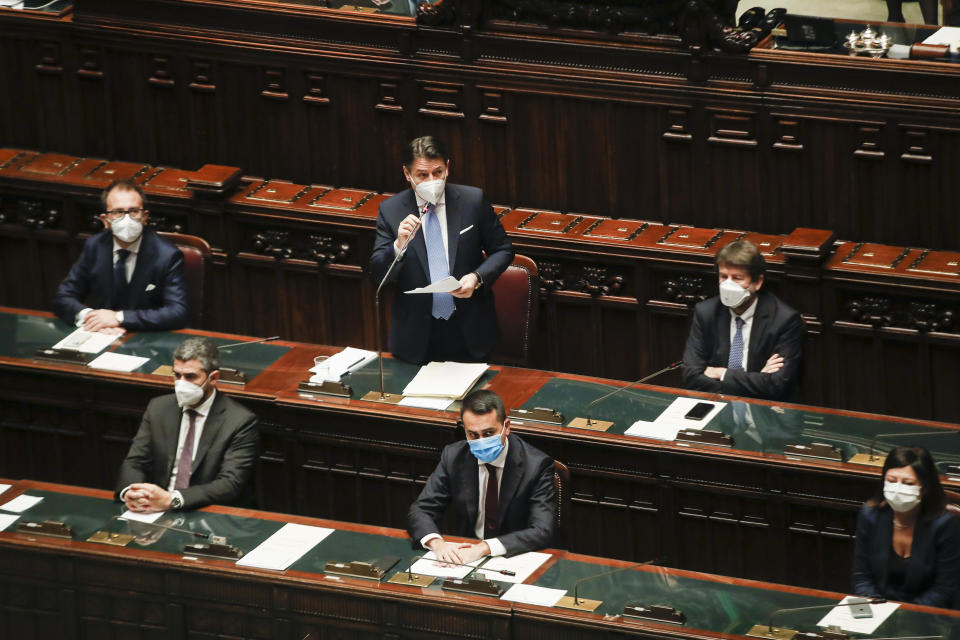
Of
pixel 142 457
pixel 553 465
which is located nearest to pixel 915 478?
pixel 553 465

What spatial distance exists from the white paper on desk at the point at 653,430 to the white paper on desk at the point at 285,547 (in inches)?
50.8

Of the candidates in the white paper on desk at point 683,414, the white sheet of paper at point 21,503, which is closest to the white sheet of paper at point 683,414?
the white paper on desk at point 683,414

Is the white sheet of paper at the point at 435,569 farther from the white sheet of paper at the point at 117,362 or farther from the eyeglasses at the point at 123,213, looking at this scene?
the eyeglasses at the point at 123,213

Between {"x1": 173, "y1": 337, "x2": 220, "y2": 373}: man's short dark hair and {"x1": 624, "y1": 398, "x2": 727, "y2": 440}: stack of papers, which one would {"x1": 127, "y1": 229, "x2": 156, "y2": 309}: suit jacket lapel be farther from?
{"x1": 624, "y1": 398, "x2": 727, "y2": 440}: stack of papers

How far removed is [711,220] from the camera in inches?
336

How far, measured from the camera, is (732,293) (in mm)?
7289

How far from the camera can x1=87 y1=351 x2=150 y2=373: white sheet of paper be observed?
7863 millimetres

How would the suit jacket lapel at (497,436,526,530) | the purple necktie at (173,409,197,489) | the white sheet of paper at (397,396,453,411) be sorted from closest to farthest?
the suit jacket lapel at (497,436,526,530) → the purple necktie at (173,409,197,489) → the white sheet of paper at (397,396,453,411)

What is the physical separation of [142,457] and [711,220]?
2990 millimetres

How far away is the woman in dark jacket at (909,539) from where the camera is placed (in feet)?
20.3

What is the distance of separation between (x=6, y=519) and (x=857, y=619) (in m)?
3.27

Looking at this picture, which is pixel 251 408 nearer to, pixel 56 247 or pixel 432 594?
pixel 432 594

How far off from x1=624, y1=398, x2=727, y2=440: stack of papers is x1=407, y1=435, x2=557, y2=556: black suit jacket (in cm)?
54

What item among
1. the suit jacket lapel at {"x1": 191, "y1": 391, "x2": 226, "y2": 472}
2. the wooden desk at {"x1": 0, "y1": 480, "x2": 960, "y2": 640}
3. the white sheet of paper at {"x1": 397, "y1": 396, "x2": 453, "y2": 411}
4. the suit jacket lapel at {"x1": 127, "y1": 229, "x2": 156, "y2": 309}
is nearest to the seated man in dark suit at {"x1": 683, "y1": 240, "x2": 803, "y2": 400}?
the white sheet of paper at {"x1": 397, "y1": 396, "x2": 453, "y2": 411}
